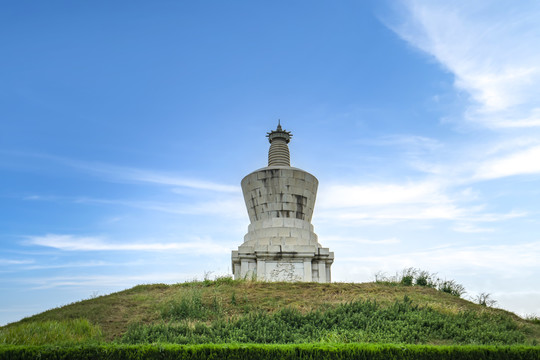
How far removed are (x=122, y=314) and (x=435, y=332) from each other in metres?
8.74

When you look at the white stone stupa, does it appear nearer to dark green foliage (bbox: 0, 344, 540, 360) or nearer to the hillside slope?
the hillside slope

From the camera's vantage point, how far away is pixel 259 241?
19.9 meters

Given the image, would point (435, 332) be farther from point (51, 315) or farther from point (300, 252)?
point (51, 315)

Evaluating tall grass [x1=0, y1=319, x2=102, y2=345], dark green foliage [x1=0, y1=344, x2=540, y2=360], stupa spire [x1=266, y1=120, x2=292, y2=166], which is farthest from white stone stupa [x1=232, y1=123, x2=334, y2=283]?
dark green foliage [x1=0, y1=344, x2=540, y2=360]

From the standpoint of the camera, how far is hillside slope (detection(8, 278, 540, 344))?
12.2m

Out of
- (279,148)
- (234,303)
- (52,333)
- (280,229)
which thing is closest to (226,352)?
(52,333)

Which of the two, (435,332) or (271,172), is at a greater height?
(271,172)

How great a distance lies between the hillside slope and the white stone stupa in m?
2.81

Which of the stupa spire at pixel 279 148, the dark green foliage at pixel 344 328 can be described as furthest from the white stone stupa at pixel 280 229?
the dark green foliage at pixel 344 328

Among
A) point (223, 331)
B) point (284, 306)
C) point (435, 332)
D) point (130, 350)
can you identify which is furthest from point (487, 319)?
point (130, 350)

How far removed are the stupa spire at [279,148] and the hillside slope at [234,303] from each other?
295 inches

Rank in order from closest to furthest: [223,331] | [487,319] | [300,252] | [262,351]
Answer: [262,351], [223,331], [487,319], [300,252]

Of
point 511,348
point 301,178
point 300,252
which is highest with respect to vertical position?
point 301,178

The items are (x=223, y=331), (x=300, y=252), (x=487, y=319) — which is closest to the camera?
(x=223, y=331)
